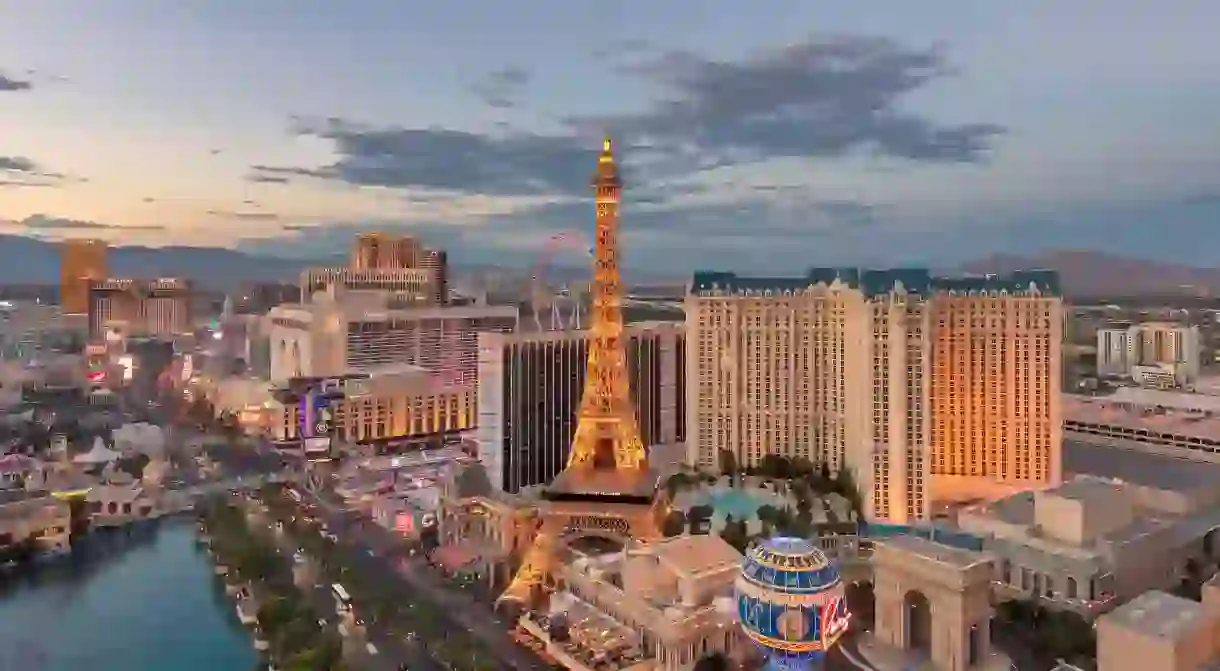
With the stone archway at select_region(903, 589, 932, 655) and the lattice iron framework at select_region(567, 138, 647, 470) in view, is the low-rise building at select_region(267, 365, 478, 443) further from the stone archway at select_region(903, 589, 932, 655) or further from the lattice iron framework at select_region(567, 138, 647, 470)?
the stone archway at select_region(903, 589, 932, 655)

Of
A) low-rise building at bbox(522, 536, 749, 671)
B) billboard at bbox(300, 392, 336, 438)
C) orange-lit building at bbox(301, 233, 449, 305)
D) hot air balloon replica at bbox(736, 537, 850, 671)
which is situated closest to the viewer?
hot air balloon replica at bbox(736, 537, 850, 671)

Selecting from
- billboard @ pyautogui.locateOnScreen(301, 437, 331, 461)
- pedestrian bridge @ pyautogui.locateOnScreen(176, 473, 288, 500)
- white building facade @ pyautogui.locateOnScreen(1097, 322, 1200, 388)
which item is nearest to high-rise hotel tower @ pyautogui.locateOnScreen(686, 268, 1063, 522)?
pedestrian bridge @ pyautogui.locateOnScreen(176, 473, 288, 500)

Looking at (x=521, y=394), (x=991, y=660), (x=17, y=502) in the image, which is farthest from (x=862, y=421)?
(x=17, y=502)

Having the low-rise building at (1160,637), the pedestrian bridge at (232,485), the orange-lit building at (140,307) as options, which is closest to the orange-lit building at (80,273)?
the orange-lit building at (140,307)

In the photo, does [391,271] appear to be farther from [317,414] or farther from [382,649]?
[382,649]

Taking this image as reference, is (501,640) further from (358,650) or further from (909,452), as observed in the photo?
(909,452)

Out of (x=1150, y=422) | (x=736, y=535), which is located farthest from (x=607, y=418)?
(x=1150, y=422)
